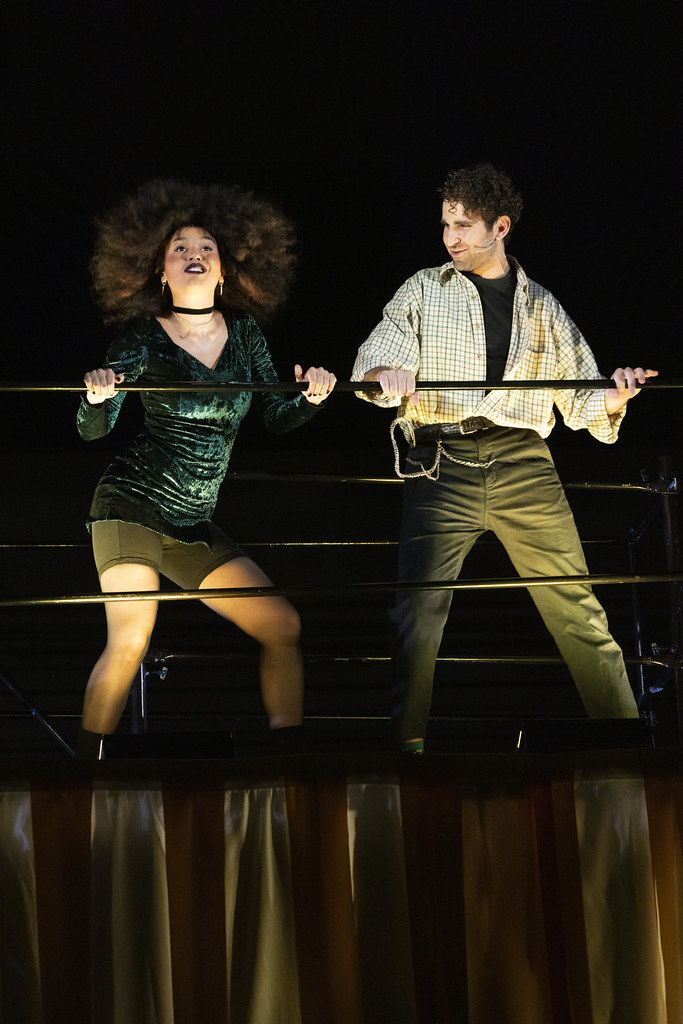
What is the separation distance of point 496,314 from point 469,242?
0.55ft

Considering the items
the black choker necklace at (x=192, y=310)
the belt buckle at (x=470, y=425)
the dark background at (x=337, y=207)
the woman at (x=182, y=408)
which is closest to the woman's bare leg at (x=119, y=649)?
the woman at (x=182, y=408)

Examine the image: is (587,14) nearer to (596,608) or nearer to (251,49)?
(251,49)

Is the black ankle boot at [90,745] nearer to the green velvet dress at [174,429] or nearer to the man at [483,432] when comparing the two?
the green velvet dress at [174,429]

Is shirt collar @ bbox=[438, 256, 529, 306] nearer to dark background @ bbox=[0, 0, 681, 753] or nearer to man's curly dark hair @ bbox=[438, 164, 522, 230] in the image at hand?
man's curly dark hair @ bbox=[438, 164, 522, 230]

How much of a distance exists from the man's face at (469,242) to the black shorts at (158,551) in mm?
790

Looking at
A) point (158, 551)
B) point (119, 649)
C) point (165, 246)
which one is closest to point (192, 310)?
point (165, 246)

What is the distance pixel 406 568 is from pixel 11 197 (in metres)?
2.10

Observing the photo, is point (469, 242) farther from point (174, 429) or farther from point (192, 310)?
point (174, 429)

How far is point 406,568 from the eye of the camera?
222 cm

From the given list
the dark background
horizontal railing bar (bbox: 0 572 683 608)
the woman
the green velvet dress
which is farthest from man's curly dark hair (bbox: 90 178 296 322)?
the dark background

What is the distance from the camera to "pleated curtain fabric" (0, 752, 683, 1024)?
170cm

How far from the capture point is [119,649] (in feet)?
6.91

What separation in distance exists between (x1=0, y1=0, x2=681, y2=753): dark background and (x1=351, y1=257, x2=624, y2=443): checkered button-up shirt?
130 centimetres

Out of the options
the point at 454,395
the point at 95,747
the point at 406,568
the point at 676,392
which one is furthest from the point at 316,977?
the point at 676,392
